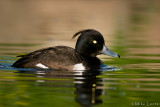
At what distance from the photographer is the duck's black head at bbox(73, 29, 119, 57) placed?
11.6 m

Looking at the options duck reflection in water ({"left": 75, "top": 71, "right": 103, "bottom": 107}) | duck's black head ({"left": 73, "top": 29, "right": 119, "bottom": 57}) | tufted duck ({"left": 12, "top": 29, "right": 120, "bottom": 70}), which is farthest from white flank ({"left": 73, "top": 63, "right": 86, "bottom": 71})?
duck's black head ({"left": 73, "top": 29, "right": 119, "bottom": 57})

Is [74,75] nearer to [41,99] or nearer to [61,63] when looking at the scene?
[61,63]

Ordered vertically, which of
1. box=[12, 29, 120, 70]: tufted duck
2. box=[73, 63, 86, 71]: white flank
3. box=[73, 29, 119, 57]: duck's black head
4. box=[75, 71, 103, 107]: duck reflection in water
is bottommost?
box=[75, 71, 103, 107]: duck reflection in water

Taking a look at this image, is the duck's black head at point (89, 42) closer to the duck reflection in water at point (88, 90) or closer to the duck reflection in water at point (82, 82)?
the duck reflection in water at point (82, 82)

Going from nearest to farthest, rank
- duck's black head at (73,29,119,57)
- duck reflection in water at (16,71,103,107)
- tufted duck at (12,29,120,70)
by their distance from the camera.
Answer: duck reflection in water at (16,71,103,107), tufted duck at (12,29,120,70), duck's black head at (73,29,119,57)

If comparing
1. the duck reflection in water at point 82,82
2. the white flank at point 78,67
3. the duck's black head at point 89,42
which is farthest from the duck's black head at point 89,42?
the duck reflection in water at point 82,82

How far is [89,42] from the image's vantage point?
11.6 m

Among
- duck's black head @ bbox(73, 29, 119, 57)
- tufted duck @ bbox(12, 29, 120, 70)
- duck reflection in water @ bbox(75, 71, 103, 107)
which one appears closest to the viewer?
duck reflection in water @ bbox(75, 71, 103, 107)

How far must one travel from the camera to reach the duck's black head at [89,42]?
1162 centimetres

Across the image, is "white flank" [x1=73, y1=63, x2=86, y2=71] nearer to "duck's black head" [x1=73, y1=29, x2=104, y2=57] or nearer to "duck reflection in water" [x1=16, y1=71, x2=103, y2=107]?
"duck reflection in water" [x1=16, y1=71, x2=103, y2=107]

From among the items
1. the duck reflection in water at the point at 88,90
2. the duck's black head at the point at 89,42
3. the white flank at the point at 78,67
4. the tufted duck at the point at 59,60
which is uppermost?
the duck's black head at the point at 89,42

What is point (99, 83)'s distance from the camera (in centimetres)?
955

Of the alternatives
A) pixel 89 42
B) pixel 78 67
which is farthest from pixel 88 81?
pixel 89 42

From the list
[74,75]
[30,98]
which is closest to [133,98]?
[30,98]
